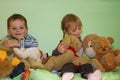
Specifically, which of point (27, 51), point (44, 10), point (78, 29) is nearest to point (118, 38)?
point (78, 29)

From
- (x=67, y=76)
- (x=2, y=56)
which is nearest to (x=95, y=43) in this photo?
(x=67, y=76)

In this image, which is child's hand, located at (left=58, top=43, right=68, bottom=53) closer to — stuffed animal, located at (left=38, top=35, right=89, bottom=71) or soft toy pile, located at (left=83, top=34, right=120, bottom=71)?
stuffed animal, located at (left=38, top=35, right=89, bottom=71)

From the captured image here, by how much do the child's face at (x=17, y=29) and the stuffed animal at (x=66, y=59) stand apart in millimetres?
254

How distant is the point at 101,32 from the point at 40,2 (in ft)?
1.70

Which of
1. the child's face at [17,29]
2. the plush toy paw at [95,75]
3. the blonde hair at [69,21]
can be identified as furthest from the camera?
the blonde hair at [69,21]

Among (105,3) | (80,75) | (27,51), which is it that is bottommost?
(80,75)

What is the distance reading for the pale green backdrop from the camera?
6.44 feet

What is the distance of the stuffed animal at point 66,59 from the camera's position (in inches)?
65.7

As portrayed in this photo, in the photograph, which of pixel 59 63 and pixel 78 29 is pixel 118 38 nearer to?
pixel 78 29

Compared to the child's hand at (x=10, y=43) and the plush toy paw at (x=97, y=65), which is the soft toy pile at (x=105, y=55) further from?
the child's hand at (x=10, y=43)

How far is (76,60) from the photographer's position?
1.72 metres

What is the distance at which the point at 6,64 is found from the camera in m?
1.48

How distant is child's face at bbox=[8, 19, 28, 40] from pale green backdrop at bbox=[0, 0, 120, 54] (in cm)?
19

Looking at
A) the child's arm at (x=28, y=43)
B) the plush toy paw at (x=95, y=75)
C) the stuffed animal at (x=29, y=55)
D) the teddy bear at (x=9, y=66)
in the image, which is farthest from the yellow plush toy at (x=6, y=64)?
the plush toy paw at (x=95, y=75)
